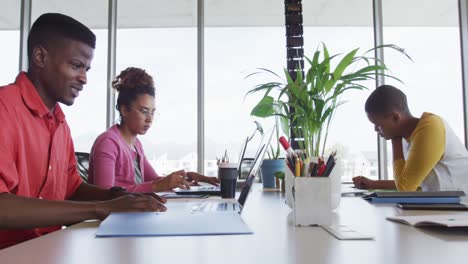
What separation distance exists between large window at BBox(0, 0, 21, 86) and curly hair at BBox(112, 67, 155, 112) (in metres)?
2.45

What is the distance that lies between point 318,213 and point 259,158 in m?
0.61

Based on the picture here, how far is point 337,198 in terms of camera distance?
108 cm

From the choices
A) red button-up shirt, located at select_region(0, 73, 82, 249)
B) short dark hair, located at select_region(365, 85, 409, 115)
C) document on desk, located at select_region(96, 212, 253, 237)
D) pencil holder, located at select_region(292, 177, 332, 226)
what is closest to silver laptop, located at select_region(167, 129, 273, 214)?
document on desk, located at select_region(96, 212, 253, 237)

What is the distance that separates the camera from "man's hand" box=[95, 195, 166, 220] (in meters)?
0.91

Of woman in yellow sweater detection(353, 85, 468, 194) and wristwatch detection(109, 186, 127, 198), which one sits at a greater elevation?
woman in yellow sweater detection(353, 85, 468, 194)

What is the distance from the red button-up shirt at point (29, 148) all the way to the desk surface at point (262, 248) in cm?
37

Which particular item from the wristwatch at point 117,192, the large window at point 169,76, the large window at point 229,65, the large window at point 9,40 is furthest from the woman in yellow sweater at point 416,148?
the large window at point 9,40

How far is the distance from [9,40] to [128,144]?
2912mm


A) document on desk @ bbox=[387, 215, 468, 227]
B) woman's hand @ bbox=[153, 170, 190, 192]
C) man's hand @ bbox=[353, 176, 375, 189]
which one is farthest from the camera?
man's hand @ bbox=[353, 176, 375, 189]

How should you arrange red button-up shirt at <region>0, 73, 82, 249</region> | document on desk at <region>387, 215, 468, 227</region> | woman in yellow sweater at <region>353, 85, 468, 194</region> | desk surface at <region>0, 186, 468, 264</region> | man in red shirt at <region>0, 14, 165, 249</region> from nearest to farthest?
desk surface at <region>0, 186, 468, 264</region> → document on desk at <region>387, 215, 468, 227</region> → man in red shirt at <region>0, 14, 165, 249</region> → red button-up shirt at <region>0, 73, 82, 249</region> → woman in yellow sweater at <region>353, 85, 468, 194</region>

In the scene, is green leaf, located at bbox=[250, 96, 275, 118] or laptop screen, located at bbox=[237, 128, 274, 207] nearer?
laptop screen, located at bbox=[237, 128, 274, 207]

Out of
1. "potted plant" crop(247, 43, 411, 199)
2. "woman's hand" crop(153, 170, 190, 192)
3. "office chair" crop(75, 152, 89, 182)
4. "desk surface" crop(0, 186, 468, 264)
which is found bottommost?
"desk surface" crop(0, 186, 468, 264)

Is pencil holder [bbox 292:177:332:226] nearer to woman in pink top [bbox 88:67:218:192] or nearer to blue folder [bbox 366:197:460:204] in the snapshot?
blue folder [bbox 366:197:460:204]

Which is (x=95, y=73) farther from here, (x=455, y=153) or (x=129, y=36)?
(x=455, y=153)
